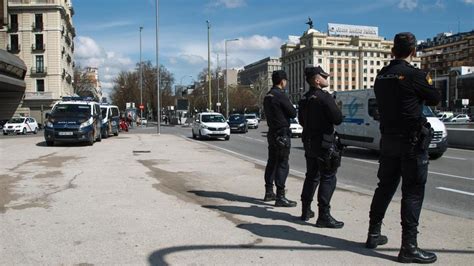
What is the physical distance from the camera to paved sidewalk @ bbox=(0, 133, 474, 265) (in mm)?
4707

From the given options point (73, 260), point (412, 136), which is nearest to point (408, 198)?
point (412, 136)

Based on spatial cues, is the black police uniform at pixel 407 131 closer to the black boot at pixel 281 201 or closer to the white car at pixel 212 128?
the black boot at pixel 281 201

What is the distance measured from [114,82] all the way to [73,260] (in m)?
113

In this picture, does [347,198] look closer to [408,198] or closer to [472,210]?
[472,210]

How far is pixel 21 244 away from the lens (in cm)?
511

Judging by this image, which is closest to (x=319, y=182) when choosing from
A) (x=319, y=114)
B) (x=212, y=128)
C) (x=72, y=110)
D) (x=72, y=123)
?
(x=319, y=114)

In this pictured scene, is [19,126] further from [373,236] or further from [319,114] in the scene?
[373,236]

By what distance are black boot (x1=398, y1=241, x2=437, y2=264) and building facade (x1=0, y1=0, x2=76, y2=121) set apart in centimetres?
7526

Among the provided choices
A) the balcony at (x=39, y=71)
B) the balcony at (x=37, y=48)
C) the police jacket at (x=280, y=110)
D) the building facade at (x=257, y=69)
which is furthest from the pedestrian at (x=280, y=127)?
the building facade at (x=257, y=69)

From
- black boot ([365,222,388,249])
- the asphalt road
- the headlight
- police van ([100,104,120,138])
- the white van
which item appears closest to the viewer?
black boot ([365,222,388,249])

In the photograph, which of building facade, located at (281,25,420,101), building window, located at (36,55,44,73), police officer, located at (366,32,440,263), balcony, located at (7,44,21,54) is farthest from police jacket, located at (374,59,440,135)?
building facade, located at (281,25,420,101)

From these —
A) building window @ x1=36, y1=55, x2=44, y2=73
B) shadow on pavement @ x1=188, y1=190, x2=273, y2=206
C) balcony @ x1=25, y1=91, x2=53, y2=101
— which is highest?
building window @ x1=36, y1=55, x2=44, y2=73

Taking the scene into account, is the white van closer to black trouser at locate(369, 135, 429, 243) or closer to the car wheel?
the car wheel

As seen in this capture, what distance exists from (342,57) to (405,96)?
14959 cm
